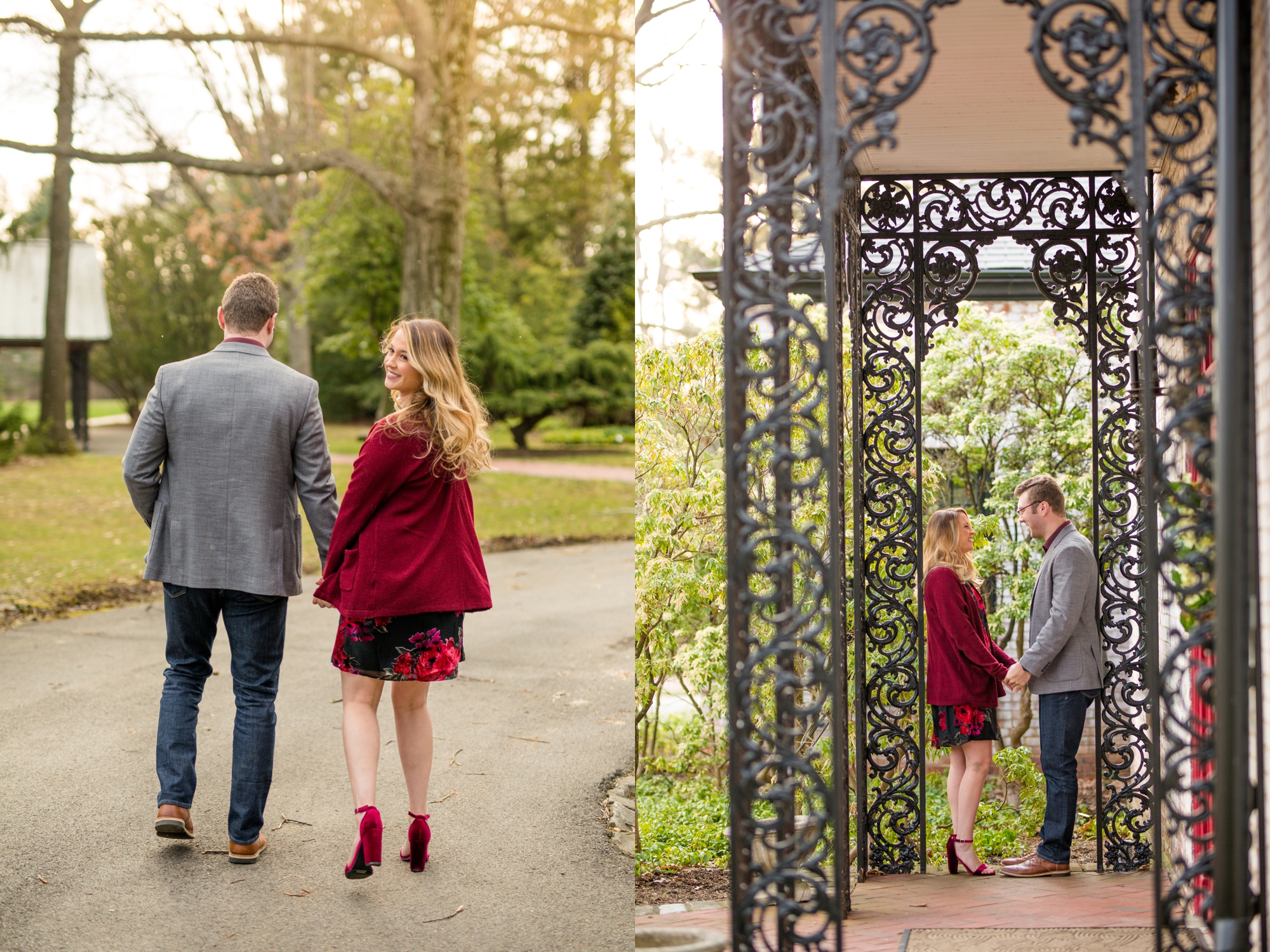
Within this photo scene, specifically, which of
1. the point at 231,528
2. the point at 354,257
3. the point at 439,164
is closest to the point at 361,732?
the point at 231,528

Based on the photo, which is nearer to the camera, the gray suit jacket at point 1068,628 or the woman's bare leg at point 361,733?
the woman's bare leg at point 361,733

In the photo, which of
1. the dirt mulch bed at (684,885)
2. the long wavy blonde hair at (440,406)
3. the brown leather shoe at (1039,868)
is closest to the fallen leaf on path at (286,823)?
the long wavy blonde hair at (440,406)

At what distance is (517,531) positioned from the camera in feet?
45.7

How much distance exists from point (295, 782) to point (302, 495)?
1.67 metres

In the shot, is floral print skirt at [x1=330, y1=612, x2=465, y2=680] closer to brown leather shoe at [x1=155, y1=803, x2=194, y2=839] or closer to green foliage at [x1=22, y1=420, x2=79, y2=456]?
brown leather shoe at [x1=155, y1=803, x2=194, y2=839]

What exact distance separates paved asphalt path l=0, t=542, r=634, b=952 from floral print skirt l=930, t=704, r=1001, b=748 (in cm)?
164

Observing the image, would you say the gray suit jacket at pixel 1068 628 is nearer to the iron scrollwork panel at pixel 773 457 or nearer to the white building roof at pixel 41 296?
the iron scrollwork panel at pixel 773 457

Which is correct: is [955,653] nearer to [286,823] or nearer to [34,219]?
[286,823]

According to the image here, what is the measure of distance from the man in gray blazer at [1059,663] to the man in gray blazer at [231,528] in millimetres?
3172

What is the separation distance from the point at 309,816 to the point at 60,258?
47.6 feet

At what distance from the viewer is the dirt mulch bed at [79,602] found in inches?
339

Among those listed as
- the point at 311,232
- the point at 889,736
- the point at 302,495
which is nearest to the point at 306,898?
the point at 302,495

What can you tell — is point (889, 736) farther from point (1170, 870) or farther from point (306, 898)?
point (306, 898)

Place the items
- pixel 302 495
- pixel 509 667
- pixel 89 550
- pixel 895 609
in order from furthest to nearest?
pixel 89 550 → pixel 509 667 → pixel 895 609 → pixel 302 495
